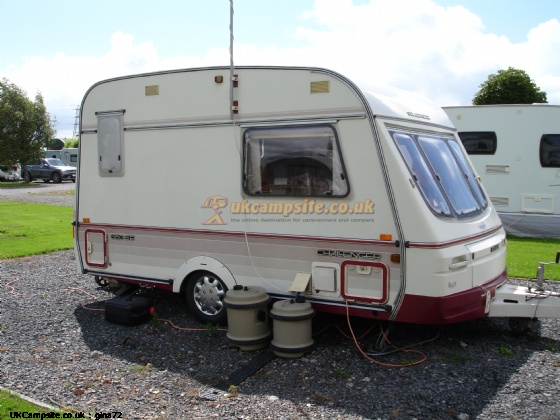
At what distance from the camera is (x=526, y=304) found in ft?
18.0

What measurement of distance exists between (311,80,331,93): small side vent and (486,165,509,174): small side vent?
804cm

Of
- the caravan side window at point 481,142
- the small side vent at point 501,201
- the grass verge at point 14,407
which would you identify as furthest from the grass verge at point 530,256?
the grass verge at point 14,407

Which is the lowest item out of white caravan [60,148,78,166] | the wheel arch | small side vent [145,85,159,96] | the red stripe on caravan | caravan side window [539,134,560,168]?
the wheel arch

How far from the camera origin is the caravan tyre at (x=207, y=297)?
6121mm

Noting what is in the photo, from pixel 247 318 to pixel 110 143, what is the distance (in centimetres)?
276

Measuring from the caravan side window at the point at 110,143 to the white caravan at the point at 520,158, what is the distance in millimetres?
8272

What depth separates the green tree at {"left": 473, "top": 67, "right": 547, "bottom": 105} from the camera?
904 inches

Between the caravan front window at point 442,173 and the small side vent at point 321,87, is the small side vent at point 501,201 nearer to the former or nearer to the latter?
the caravan front window at point 442,173

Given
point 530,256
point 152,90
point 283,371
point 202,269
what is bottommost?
point 283,371

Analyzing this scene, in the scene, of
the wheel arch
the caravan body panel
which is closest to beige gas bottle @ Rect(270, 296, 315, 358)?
the caravan body panel

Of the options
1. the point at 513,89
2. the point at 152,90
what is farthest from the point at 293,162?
the point at 513,89

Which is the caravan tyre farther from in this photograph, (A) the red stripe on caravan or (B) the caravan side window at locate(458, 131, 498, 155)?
(B) the caravan side window at locate(458, 131, 498, 155)

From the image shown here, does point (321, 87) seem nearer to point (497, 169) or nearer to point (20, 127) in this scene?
point (497, 169)

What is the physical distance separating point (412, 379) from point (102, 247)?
395 cm
